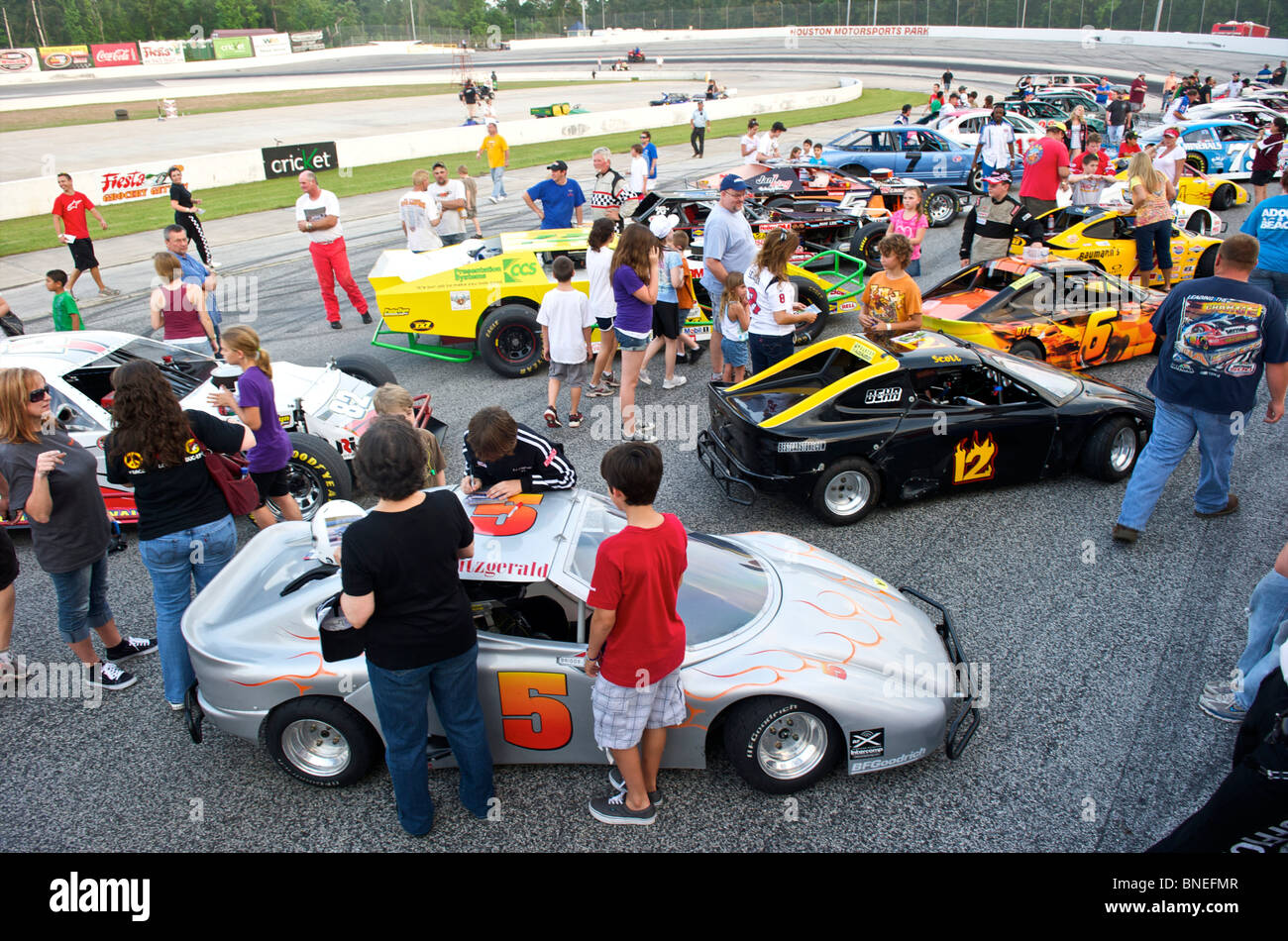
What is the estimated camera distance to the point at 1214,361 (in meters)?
5.07

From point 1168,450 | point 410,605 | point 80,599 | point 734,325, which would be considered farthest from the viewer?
point 734,325

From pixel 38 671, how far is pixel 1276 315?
7387 mm

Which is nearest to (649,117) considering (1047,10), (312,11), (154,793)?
(154,793)

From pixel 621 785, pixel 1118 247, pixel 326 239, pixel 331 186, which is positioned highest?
pixel 326 239

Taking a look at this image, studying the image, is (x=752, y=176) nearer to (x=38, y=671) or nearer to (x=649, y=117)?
(x=38, y=671)

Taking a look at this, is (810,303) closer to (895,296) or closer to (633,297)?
(895,296)

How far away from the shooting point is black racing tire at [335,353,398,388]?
730cm

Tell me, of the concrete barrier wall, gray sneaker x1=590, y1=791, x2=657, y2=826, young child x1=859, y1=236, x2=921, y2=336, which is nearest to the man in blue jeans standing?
young child x1=859, y1=236, x2=921, y2=336

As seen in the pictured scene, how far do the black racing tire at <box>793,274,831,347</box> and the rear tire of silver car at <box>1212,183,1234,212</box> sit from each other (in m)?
9.90

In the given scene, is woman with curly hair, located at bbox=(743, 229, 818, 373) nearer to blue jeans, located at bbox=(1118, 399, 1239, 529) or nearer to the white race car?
blue jeans, located at bbox=(1118, 399, 1239, 529)

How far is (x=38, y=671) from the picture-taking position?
4645mm

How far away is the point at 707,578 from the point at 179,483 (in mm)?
2517

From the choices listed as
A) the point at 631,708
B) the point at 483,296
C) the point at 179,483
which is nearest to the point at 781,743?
the point at 631,708

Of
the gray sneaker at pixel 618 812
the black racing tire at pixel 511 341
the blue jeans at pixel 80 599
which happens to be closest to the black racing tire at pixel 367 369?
the black racing tire at pixel 511 341
